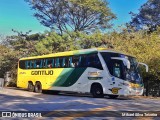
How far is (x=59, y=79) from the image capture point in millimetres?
25844

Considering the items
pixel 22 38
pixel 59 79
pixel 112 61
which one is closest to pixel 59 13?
pixel 22 38

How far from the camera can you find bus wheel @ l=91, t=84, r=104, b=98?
22.1 m

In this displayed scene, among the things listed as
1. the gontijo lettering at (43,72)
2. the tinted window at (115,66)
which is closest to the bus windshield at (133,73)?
the tinted window at (115,66)

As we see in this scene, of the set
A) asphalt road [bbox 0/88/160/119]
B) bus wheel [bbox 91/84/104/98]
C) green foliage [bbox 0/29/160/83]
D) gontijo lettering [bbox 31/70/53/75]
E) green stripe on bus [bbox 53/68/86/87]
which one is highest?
green foliage [bbox 0/29/160/83]

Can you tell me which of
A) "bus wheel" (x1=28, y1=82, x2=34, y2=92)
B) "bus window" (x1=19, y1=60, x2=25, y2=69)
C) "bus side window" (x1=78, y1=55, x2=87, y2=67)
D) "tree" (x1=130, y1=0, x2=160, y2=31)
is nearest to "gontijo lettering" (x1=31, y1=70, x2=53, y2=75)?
"bus wheel" (x1=28, y1=82, x2=34, y2=92)

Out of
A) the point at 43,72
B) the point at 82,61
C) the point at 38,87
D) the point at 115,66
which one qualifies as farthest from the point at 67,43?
the point at 115,66

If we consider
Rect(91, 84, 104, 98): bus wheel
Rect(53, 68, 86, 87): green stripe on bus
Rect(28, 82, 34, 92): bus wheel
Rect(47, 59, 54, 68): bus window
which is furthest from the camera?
Rect(28, 82, 34, 92): bus wheel

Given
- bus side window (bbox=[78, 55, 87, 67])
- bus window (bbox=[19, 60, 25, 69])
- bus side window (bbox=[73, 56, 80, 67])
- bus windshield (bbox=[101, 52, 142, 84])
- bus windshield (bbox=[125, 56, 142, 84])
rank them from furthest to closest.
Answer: bus window (bbox=[19, 60, 25, 69]), bus side window (bbox=[73, 56, 80, 67]), bus side window (bbox=[78, 55, 87, 67]), bus windshield (bbox=[125, 56, 142, 84]), bus windshield (bbox=[101, 52, 142, 84])

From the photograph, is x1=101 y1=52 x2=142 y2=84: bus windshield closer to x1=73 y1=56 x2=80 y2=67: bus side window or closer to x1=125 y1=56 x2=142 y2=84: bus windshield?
x1=125 y1=56 x2=142 y2=84: bus windshield

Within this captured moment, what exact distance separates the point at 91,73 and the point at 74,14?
2959 cm

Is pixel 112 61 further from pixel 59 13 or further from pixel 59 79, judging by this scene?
pixel 59 13

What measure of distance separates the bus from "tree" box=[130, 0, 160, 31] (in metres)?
32.9

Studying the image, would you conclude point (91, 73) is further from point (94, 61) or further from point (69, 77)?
point (69, 77)

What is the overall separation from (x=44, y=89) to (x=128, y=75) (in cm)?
869
